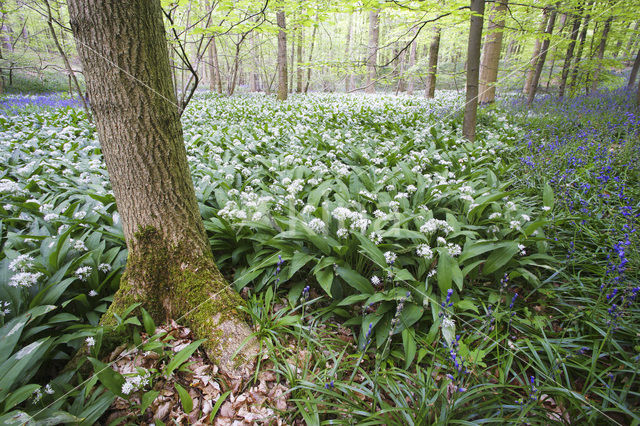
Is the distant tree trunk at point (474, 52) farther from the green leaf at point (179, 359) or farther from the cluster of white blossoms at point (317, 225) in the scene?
the green leaf at point (179, 359)

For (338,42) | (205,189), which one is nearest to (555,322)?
(205,189)

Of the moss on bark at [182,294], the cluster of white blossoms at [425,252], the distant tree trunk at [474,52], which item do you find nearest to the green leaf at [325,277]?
the moss on bark at [182,294]

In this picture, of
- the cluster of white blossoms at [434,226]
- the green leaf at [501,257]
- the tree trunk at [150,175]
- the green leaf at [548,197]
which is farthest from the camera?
the green leaf at [548,197]

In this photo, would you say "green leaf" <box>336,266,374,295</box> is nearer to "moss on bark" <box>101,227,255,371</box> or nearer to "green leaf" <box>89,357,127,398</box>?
"moss on bark" <box>101,227,255,371</box>

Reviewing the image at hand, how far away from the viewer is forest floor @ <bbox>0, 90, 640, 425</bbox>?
156 centimetres

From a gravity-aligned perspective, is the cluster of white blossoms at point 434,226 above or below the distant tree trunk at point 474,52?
below

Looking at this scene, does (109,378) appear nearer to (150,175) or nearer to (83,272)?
(83,272)

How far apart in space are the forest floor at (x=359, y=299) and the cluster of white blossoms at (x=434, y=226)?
0.08 ft

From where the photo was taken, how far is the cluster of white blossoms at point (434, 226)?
249cm

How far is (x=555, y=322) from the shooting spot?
2.27m

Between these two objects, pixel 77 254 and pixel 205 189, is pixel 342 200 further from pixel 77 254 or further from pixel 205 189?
pixel 77 254

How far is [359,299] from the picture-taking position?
2135mm

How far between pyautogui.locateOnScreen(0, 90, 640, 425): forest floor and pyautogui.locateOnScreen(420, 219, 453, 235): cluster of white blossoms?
2cm

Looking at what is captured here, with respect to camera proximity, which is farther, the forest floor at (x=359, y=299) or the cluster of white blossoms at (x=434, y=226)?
the cluster of white blossoms at (x=434, y=226)
